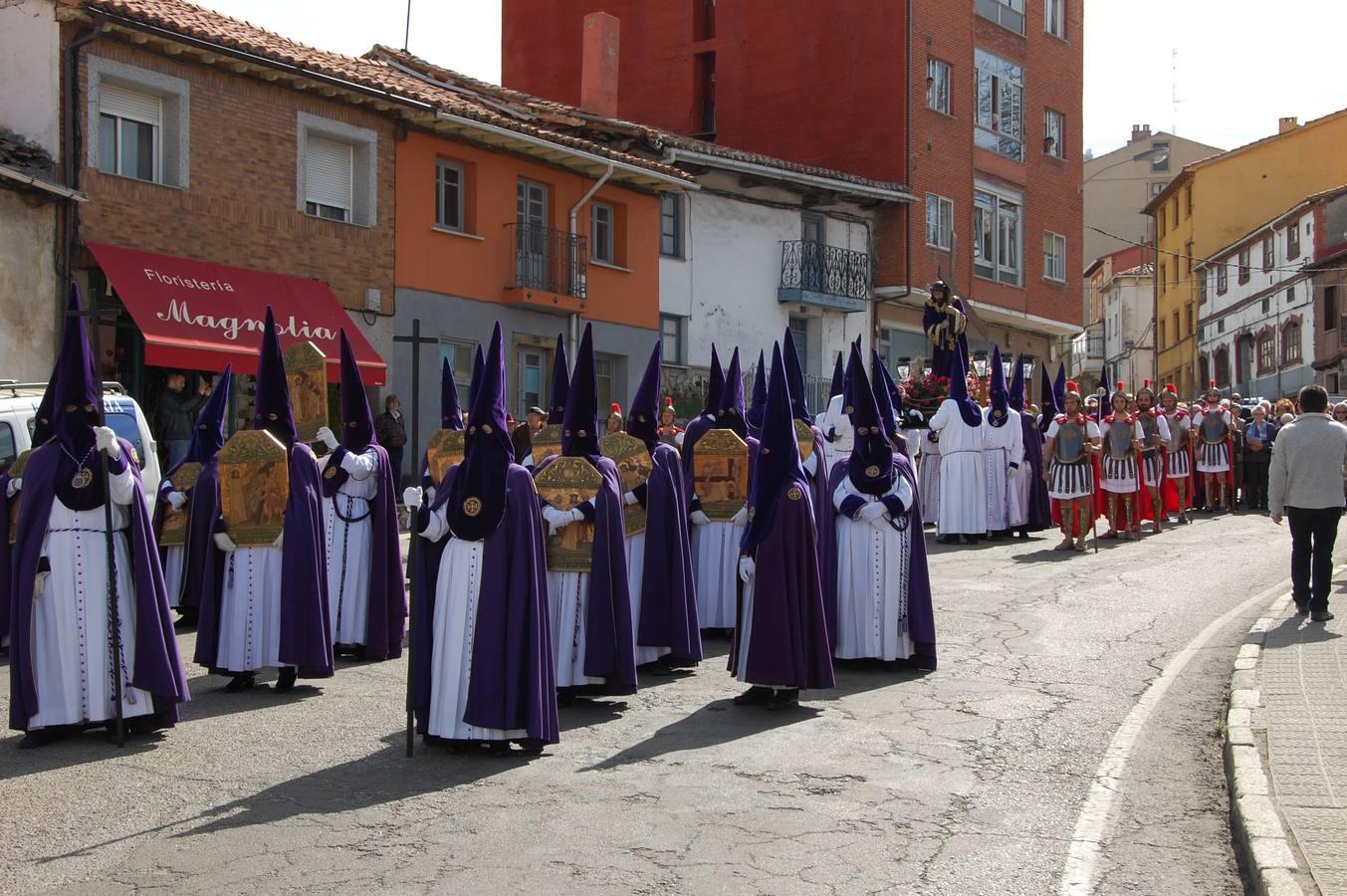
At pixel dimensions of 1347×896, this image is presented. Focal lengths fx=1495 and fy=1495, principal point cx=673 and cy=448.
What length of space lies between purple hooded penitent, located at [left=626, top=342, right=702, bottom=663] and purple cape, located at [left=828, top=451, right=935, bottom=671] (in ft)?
3.67

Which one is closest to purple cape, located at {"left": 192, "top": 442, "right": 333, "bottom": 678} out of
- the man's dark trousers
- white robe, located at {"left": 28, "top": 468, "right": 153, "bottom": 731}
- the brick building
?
white robe, located at {"left": 28, "top": 468, "right": 153, "bottom": 731}

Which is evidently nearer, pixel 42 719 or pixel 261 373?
pixel 42 719

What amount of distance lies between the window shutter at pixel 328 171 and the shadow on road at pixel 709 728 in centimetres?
1626

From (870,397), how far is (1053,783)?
11.5ft

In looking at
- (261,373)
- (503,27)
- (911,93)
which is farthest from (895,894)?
(503,27)

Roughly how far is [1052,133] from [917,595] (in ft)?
111

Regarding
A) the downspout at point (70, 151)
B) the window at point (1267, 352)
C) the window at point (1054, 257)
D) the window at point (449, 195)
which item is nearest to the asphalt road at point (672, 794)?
the downspout at point (70, 151)

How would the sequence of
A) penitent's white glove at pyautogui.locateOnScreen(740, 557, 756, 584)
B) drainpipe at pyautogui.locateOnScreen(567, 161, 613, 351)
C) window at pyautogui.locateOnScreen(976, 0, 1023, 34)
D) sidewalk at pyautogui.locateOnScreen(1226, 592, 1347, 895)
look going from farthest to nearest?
window at pyautogui.locateOnScreen(976, 0, 1023, 34) → drainpipe at pyautogui.locateOnScreen(567, 161, 613, 351) → penitent's white glove at pyautogui.locateOnScreen(740, 557, 756, 584) → sidewalk at pyautogui.locateOnScreen(1226, 592, 1347, 895)

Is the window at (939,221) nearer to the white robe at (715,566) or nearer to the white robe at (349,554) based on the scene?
the white robe at (715,566)

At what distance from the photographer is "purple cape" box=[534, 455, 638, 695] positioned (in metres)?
9.23

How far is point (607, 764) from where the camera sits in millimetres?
7750

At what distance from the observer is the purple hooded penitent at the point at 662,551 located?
34.7 ft

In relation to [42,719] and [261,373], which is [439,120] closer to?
[261,373]

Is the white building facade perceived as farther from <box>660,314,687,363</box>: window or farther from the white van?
the white van
